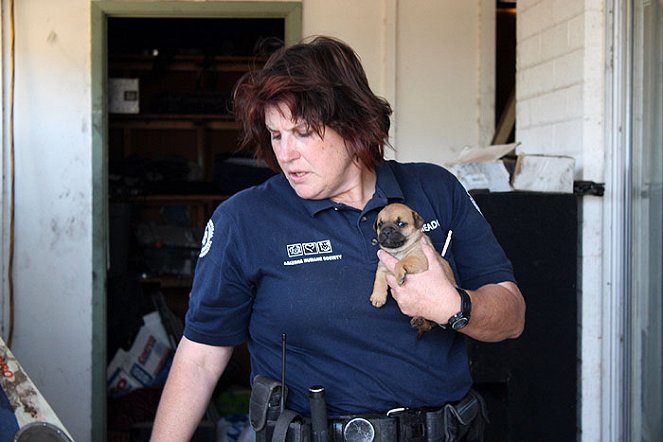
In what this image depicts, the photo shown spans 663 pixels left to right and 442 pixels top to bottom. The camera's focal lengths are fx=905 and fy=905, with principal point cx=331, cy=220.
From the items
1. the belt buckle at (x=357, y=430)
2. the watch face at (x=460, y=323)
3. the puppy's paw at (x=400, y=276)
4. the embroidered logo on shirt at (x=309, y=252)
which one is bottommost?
Answer: the belt buckle at (x=357, y=430)

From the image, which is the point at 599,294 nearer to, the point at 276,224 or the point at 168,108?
the point at 276,224

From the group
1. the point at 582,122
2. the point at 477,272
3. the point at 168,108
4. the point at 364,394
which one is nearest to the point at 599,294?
the point at 582,122

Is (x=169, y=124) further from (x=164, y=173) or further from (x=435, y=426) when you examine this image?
(x=435, y=426)

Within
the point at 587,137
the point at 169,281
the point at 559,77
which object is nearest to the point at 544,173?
the point at 587,137

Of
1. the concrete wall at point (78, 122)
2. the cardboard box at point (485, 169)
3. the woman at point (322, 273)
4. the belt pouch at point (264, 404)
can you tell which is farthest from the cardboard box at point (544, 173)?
the belt pouch at point (264, 404)

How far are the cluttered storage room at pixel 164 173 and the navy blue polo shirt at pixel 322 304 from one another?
3.76 m

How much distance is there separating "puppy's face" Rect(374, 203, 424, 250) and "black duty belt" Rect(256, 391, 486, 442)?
34cm

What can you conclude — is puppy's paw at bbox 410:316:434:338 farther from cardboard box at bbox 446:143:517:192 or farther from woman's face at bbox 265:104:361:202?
cardboard box at bbox 446:143:517:192

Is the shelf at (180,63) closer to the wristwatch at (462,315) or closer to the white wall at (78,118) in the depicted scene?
the white wall at (78,118)

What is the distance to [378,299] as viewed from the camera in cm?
178

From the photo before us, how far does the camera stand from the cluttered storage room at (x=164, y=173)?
566cm

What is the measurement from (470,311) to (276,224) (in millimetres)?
433

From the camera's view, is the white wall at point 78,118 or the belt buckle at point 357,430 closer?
the belt buckle at point 357,430

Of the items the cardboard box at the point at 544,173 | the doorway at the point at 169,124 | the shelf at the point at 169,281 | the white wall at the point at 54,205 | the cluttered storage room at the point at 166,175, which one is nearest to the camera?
the cardboard box at the point at 544,173
